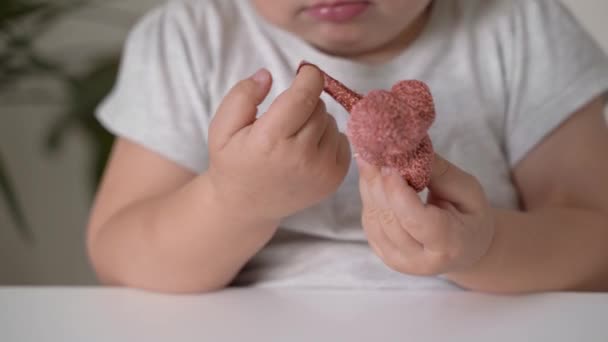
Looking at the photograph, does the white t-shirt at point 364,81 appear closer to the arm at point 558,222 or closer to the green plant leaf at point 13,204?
the arm at point 558,222

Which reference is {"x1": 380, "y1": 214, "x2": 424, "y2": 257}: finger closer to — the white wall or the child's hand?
the child's hand

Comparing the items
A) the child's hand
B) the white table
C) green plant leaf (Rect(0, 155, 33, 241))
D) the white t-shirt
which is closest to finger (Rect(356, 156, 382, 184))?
the child's hand

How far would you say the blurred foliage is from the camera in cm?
99

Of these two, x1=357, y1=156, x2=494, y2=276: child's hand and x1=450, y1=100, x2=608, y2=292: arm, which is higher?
x1=357, y1=156, x2=494, y2=276: child's hand

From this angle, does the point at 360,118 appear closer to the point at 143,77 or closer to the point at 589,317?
the point at 589,317

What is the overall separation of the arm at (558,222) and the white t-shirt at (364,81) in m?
0.01

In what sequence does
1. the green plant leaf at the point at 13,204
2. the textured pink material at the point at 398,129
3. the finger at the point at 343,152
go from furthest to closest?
the green plant leaf at the point at 13,204
the finger at the point at 343,152
the textured pink material at the point at 398,129

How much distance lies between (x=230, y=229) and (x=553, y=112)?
11.6 inches

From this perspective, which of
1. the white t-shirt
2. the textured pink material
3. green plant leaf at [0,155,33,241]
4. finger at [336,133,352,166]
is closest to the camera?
the textured pink material

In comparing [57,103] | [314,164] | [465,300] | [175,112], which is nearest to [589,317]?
[465,300]

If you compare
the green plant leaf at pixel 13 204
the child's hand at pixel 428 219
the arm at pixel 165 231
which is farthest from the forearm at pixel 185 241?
the green plant leaf at pixel 13 204

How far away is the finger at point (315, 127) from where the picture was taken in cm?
41

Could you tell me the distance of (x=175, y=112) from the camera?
0.61 metres

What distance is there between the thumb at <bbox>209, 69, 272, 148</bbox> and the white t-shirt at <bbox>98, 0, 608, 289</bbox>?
0.51 feet
